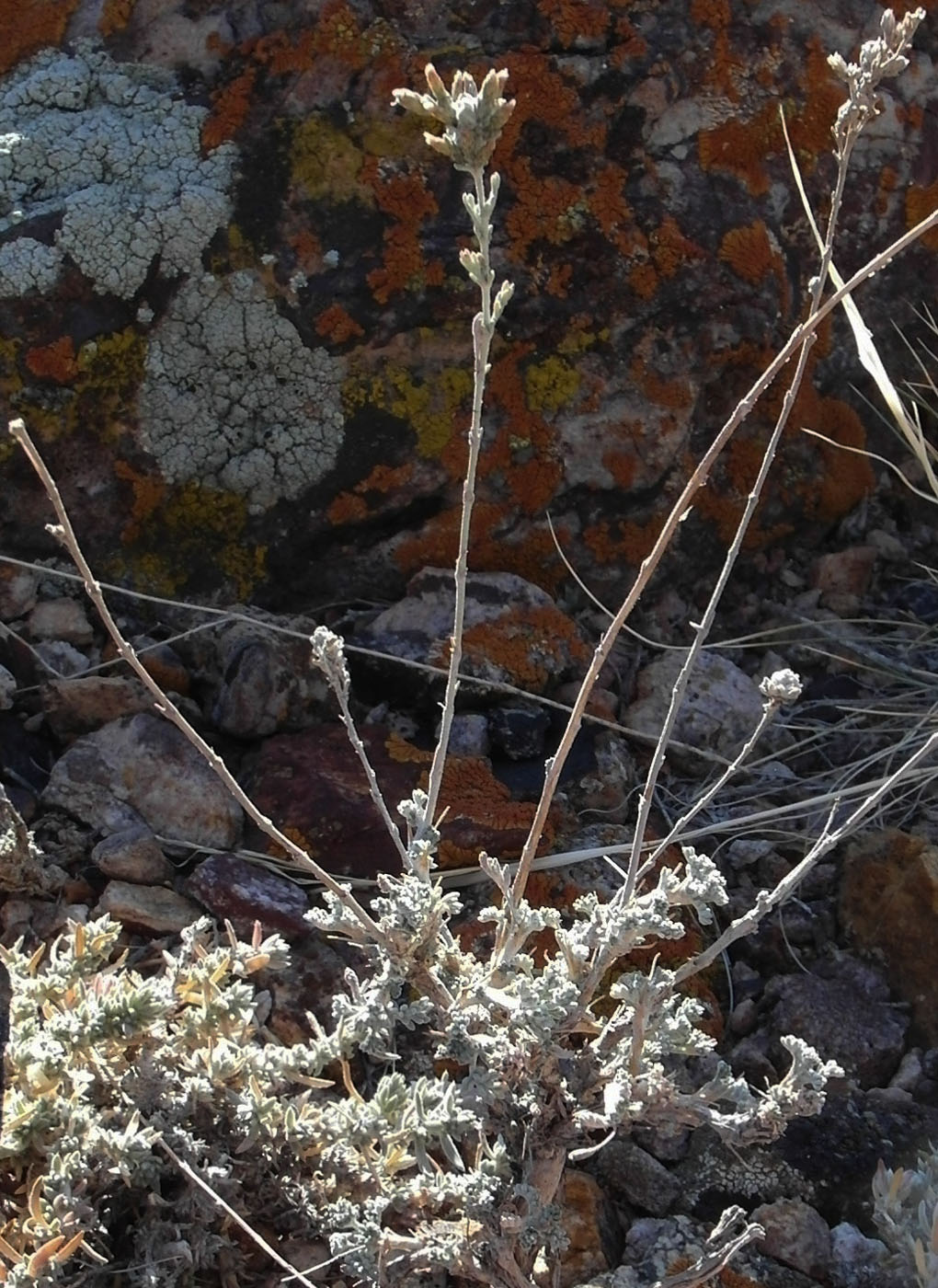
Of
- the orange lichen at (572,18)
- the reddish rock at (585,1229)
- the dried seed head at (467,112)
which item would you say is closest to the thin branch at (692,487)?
the dried seed head at (467,112)

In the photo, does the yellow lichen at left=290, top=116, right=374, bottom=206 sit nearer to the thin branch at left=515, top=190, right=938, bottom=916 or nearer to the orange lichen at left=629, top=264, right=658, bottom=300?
the orange lichen at left=629, top=264, right=658, bottom=300

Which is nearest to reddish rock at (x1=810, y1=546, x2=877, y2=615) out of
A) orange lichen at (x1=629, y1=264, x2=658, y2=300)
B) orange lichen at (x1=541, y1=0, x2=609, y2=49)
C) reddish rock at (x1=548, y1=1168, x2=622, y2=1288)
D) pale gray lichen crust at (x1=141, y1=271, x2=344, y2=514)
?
orange lichen at (x1=629, y1=264, x2=658, y2=300)

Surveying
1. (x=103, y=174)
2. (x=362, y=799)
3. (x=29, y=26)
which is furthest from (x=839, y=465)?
(x=29, y=26)

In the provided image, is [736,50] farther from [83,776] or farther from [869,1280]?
[869,1280]

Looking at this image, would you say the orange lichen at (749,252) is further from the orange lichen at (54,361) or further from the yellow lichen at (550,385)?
the orange lichen at (54,361)

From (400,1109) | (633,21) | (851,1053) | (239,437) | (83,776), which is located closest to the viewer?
(400,1109)

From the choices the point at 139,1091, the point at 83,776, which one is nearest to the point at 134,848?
the point at 83,776

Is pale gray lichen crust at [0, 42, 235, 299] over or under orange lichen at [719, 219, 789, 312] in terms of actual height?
over
